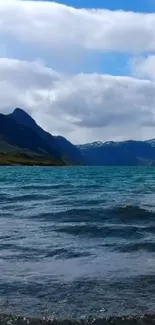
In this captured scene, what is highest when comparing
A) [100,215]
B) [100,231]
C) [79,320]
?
[100,215]

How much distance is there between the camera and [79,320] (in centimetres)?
1102

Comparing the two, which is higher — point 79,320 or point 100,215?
point 100,215

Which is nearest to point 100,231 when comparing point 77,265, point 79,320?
point 77,265

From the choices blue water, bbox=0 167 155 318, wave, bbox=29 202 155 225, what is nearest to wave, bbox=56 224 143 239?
blue water, bbox=0 167 155 318

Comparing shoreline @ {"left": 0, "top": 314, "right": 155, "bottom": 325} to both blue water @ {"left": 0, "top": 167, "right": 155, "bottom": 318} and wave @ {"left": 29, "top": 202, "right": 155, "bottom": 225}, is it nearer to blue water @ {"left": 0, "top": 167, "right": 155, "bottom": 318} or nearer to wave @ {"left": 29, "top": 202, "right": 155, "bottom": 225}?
blue water @ {"left": 0, "top": 167, "right": 155, "bottom": 318}

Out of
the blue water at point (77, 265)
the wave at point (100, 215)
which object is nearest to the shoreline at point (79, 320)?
the blue water at point (77, 265)

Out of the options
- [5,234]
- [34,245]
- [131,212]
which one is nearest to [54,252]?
[34,245]

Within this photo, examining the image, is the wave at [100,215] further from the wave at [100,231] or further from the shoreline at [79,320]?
the shoreline at [79,320]

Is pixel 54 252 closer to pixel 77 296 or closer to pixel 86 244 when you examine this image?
pixel 86 244

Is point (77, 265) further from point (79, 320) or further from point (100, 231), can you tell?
point (100, 231)

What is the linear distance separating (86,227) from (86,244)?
4.92 m

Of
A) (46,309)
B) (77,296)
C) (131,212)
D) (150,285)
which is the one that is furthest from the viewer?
(131,212)

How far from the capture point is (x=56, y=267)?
16.6m

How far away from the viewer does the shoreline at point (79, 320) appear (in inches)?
426
